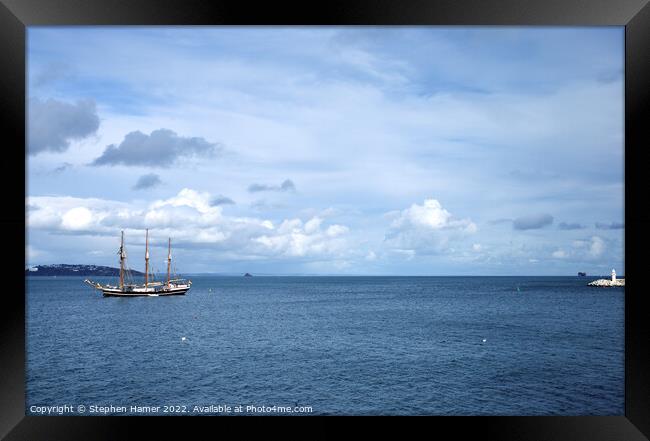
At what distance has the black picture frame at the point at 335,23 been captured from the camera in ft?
11.6

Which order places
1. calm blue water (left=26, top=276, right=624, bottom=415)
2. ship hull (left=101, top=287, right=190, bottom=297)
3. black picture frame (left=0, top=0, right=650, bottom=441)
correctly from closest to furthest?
black picture frame (left=0, top=0, right=650, bottom=441), calm blue water (left=26, top=276, right=624, bottom=415), ship hull (left=101, top=287, right=190, bottom=297)

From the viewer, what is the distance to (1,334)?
136 inches

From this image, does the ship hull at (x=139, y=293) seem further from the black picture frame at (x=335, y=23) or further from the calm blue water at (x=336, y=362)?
the black picture frame at (x=335, y=23)

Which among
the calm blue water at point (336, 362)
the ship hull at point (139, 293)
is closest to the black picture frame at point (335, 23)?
the calm blue water at point (336, 362)

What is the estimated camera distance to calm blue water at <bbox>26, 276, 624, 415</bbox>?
12.2 meters

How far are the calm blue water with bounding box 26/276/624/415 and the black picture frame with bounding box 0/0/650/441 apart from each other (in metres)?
7.77

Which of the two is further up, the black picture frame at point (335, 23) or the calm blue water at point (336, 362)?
the black picture frame at point (335, 23)

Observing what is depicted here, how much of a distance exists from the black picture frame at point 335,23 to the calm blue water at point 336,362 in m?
7.77

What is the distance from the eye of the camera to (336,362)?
16.2m

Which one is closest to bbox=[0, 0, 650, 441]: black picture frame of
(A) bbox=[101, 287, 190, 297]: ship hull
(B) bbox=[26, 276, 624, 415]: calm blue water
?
(B) bbox=[26, 276, 624, 415]: calm blue water

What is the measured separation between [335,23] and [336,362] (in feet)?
45.9

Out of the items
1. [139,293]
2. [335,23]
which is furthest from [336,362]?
[139,293]

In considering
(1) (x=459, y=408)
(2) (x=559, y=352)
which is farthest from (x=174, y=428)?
(2) (x=559, y=352)

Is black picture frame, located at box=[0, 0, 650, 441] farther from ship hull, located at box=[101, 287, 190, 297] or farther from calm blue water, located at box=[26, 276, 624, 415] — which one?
ship hull, located at box=[101, 287, 190, 297]
